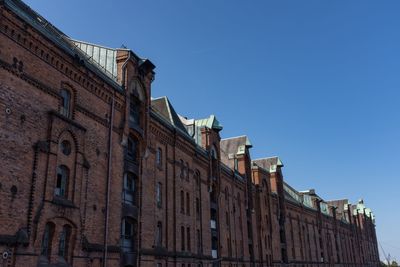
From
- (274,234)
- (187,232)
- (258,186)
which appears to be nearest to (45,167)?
(187,232)

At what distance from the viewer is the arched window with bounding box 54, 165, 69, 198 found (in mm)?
20578

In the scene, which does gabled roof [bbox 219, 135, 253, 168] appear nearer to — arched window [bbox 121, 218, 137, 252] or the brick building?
the brick building

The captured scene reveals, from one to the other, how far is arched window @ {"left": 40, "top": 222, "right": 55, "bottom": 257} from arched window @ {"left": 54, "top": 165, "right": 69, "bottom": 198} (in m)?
1.60

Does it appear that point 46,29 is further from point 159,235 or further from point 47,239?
point 159,235

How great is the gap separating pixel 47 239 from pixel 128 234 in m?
7.62

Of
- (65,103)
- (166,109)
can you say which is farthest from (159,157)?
(65,103)

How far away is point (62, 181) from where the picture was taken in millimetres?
20891

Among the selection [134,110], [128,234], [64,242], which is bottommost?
[64,242]

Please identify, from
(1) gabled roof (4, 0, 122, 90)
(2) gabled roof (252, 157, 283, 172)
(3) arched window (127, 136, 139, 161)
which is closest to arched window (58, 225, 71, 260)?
(3) arched window (127, 136, 139, 161)

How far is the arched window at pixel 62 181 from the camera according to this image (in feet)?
67.5

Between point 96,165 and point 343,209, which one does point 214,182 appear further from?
point 343,209

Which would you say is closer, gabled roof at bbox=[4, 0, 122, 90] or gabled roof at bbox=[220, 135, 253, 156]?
gabled roof at bbox=[4, 0, 122, 90]

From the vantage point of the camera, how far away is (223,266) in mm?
40875

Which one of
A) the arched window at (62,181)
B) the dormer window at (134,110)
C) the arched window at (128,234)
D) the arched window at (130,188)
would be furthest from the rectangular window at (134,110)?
the arched window at (62,181)
